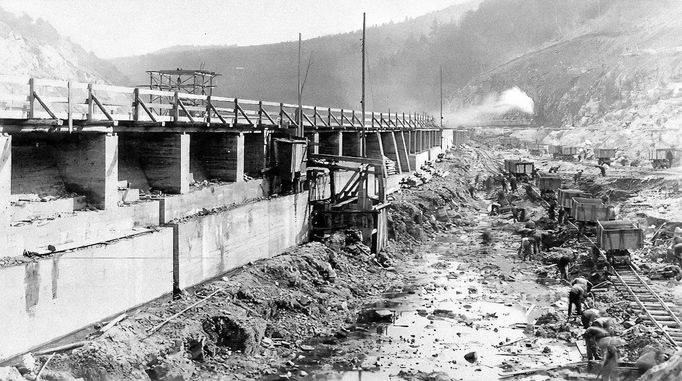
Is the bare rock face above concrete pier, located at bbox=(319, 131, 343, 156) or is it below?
below

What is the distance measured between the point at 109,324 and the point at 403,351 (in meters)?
6.61

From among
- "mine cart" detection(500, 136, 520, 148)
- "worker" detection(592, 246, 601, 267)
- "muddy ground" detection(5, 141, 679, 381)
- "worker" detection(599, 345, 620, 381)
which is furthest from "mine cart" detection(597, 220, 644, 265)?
"mine cart" detection(500, 136, 520, 148)

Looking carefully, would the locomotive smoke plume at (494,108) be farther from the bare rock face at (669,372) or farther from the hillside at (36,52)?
the bare rock face at (669,372)

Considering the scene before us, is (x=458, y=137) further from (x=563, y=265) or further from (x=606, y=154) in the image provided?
(x=563, y=265)

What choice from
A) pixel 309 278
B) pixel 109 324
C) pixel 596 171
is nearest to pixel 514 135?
pixel 596 171

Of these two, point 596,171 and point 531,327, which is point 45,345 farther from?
point 596,171

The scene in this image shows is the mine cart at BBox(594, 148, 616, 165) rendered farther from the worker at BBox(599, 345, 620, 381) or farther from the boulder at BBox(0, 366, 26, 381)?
the boulder at BBox(0, 366, 26, 381)

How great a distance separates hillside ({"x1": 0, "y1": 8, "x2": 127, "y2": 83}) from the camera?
226ft

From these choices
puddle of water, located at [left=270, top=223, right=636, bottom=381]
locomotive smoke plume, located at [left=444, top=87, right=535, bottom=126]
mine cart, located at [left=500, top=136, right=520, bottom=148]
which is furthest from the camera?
locomotive smoke plume, located at [left=444, top=87, right=535, bottom=126]

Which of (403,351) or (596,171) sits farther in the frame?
(596,171)

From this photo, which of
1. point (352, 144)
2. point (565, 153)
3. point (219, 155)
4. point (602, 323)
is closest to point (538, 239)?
point (352, 144)

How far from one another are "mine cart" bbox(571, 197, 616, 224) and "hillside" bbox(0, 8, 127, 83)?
58116mm

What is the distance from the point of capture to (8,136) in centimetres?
1195

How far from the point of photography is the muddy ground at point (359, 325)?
12914 millimetres
